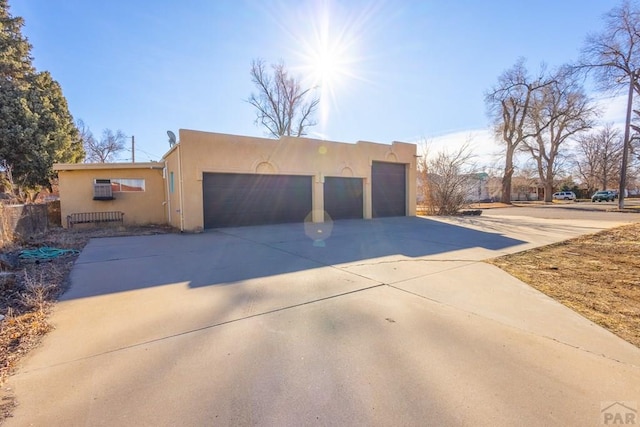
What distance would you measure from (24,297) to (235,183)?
888cm

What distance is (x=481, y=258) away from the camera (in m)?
6.76

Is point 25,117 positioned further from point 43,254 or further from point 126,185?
point 43,254

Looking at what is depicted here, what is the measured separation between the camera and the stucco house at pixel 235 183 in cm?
1163

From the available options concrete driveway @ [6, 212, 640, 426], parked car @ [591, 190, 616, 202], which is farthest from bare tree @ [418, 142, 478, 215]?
parked car @ [591, 190, 616, 202]

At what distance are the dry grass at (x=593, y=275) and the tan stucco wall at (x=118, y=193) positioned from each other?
1414 cm

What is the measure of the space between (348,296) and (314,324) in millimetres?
1025

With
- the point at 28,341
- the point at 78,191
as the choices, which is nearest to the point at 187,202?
the point at 78,191

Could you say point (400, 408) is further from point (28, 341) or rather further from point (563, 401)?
point (28, 341)

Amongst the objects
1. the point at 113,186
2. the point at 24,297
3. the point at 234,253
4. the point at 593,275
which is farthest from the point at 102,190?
the point at 593,275

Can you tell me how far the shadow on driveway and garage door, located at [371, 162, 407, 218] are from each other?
19.3 ft

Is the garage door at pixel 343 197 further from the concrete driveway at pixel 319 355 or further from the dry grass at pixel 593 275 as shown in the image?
the concrete driveway at pixel 319 355

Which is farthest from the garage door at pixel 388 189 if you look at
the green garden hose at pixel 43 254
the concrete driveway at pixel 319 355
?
the green garden hose at pixel 43 254

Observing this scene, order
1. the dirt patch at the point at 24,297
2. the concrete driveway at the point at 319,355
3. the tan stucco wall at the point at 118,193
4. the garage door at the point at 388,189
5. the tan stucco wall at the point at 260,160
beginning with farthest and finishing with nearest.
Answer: the garage door at the point at 388,189 < the tan stucco wall at the point at 118,193 < the tan stucco wall at the point at 260,160 < the dirt patch at the point at 24,297 < the concrete driveway at the point at 319,355

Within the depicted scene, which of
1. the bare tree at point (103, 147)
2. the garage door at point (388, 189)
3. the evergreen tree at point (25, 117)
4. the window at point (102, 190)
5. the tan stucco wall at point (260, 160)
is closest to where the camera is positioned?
the tan stucco wall at point (260, 160)
